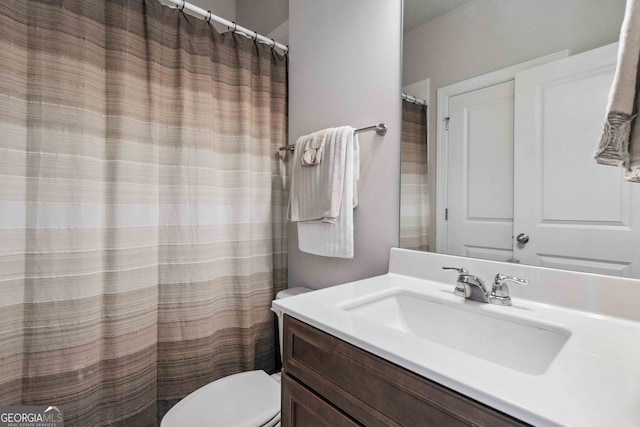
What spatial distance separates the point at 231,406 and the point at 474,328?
0.85 meters

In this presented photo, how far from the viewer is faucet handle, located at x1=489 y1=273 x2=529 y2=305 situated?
0.86 meters

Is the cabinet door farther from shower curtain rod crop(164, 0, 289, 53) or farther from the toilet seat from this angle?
shower curtain rod crop(164, 0, 289, 53)

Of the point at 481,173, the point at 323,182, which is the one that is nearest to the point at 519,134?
the point at 481,173

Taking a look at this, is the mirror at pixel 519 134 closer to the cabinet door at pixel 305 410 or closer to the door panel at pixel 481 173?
the door panel at pixel 481 173

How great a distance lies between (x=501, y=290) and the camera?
874mm

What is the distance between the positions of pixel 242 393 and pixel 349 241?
710 millimetres

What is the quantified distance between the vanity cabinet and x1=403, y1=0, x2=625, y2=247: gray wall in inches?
24.6

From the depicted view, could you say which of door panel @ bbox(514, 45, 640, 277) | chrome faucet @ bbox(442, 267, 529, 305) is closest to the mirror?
door panel @ bbox(514, 45, 640, 277)

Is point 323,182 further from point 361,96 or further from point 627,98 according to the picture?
point 627,98

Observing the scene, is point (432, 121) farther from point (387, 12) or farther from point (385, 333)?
point (385, 333)

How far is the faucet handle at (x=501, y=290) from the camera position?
862mm

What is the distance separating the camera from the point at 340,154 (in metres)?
1.29

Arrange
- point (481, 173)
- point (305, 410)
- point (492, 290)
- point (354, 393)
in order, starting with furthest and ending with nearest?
point (481, 173) < point (492, 290) < point (305, 410) < point (354, 393)

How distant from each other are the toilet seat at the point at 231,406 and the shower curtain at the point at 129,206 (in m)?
0.35
